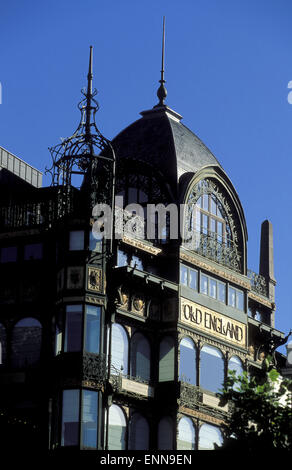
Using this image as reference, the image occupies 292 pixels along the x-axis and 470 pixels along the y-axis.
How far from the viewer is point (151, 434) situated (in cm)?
7288

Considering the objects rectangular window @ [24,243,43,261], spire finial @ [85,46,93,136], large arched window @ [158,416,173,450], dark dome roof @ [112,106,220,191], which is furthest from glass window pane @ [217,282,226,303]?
spire finial @ [85,46,93,136]

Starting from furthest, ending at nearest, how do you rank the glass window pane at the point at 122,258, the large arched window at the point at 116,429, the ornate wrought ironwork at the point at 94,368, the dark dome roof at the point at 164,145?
the dark dome roof at the point at 164,145, the glass window pane at the point at 122,258, the large arched window at the point at 116,429, the ornate wrought ironwork at the point at 94,368

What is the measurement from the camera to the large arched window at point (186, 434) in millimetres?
73062

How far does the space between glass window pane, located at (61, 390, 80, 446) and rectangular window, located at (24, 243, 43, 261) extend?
812 centimetres

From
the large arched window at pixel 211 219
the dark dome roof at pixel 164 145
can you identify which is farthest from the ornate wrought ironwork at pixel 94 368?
the dark dome roof at pixel 164 145

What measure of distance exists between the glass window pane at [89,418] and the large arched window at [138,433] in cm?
378

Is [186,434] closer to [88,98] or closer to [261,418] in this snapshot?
[88,98]

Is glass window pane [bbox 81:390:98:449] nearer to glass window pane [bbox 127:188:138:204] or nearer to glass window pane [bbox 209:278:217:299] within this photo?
glass window pane [bbox 209:278:217:299]

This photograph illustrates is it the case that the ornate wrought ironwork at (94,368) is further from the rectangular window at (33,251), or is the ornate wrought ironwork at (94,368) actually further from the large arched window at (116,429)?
the rectangular window at (33,251)

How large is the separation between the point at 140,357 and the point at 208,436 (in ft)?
19.2

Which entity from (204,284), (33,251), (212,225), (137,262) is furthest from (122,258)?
(212,225)

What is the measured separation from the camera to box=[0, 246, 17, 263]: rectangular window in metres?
73.9
